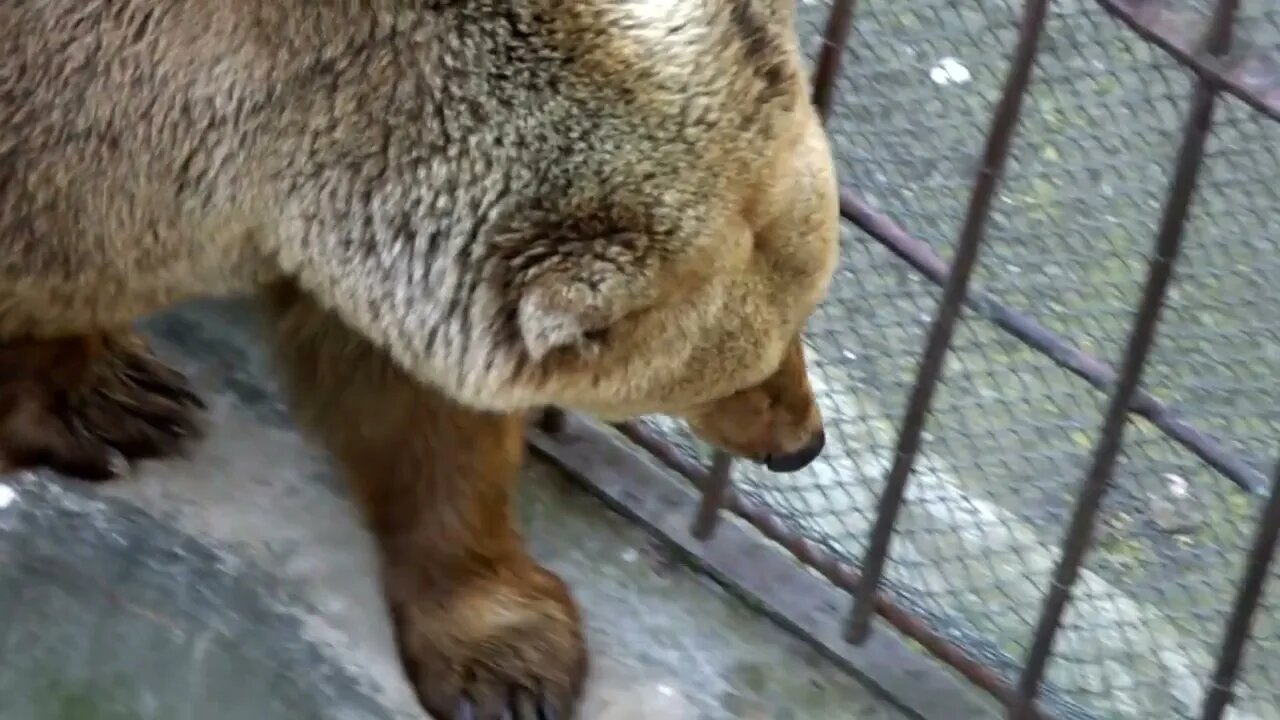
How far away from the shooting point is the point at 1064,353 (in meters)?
2.01

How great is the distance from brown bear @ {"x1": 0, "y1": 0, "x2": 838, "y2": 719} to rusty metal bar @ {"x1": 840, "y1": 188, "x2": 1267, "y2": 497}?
24 cm

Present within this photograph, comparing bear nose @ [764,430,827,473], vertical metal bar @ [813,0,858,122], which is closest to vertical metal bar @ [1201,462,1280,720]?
bear nose @ [764,430,827,473]

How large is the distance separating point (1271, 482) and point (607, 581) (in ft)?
3.09

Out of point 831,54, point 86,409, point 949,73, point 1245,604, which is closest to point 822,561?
Answer: point 1245,604

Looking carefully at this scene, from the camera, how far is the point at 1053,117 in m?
3.40

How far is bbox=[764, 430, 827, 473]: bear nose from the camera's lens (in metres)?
2.03

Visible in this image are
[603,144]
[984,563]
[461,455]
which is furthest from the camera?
[984,563]

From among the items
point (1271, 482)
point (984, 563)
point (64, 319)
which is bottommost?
Answer: point (984, 563)

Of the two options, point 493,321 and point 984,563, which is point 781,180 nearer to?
point 493,321

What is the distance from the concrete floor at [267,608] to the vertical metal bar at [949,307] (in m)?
0.19

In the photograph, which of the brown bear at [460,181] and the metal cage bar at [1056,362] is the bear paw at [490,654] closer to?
the metal cage bar at [1056,362]

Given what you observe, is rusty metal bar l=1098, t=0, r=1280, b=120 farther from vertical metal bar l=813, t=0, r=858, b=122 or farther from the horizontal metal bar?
the horizontal metal bar

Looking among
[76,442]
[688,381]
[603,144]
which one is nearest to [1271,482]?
[688,381]

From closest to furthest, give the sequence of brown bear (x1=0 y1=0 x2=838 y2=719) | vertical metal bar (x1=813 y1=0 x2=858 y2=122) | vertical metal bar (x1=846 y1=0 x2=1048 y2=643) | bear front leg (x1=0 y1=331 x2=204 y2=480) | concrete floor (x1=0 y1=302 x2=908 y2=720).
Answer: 1. brown bear (x1=0 y1=0 x2=838 y2=719)
2. vertical metal bar (x1=846 y1=0 x2=1048 y2=643)
3. vertical metal bar (x1=813 y1=0 x2=858 y2=122)
4. concrete floor (x1=0 y1=302 x2=908 y2=720)
5. bear front leg (x1=0 y1=331 x2=204 y2=480)
